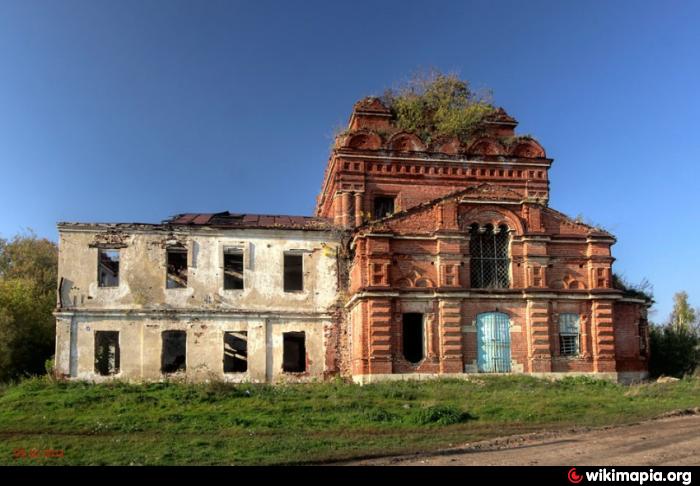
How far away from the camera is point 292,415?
17.6 m

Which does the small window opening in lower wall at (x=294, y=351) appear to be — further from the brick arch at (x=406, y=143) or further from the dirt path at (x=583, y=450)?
the dirt path at (x=583, y=450)

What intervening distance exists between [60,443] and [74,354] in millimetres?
10944

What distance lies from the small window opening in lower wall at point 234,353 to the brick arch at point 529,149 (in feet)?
46.6

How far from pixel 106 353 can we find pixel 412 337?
42.1 feet

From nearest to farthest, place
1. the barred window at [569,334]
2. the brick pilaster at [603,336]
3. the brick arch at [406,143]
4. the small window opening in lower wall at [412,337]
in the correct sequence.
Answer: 1. the brick pilaster at [603,336]
2. the barred window at [569,334]
3. the small window opening in lower wall at [412,337]
4. the brick arch at [406,143]

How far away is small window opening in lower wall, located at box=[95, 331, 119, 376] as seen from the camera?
25.8 meters

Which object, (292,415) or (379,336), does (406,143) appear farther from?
(292,415)

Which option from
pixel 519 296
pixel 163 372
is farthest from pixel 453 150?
pixel 163 372

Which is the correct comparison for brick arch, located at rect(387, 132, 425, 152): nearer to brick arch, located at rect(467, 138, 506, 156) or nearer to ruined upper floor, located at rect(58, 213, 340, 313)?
brick arch, located at rect(467, 138, 506, 156)

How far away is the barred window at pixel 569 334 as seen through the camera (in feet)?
78.7

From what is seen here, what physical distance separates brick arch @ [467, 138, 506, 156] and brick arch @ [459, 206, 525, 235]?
564 cm

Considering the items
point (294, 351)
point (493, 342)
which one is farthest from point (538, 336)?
point (294, 351)

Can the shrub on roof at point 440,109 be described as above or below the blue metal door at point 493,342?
above
